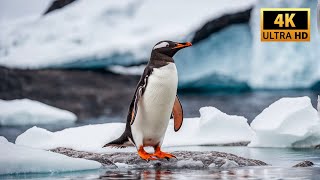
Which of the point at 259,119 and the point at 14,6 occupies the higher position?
the point at 14,6

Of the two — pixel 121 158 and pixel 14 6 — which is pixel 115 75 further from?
pixel 121 158

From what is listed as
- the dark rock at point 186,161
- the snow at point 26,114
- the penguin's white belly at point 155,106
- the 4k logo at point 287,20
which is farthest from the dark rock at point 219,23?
the penguin's white belly at point 155,106

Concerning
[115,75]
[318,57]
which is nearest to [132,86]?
[115,75]

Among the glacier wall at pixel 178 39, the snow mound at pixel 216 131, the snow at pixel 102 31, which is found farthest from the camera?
the snow at pixel 102 31

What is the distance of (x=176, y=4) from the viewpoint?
1561 cm

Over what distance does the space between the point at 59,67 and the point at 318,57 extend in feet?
14.3

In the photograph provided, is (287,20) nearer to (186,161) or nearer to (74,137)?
(74,137)

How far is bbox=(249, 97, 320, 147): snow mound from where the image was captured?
8258mm

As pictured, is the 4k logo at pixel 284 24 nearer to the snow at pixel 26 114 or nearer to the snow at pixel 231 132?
the snow at pixel 231 132

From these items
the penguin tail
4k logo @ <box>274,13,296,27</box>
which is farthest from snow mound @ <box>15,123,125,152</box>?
4k logo @ <box>274,13,296,27</box>

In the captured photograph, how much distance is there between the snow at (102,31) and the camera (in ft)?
47.2

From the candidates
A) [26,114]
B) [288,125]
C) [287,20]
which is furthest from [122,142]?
[26,114]

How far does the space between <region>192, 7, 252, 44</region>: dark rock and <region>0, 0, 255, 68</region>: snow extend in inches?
3.3

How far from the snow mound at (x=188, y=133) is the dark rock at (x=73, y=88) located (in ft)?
19.8
